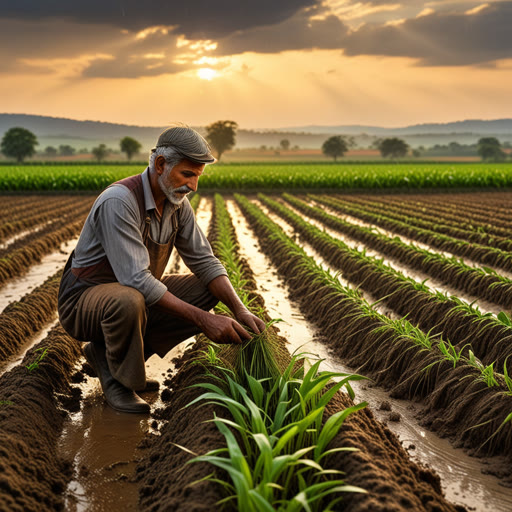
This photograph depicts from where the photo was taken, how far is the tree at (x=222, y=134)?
107312 millimetres

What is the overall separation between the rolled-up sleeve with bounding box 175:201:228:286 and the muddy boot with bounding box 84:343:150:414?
911 millimetres

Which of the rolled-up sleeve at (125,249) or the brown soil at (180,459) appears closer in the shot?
the brown soil at (180,459)

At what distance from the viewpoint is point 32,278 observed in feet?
30.6

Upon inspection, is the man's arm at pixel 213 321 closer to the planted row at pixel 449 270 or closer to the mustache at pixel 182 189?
the mustache at pixel 182 189

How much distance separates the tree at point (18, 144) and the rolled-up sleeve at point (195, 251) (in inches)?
4196

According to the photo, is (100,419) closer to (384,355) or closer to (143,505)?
(143,505)

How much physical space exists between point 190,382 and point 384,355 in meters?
1.84

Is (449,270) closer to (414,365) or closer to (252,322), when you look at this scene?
(414,365)

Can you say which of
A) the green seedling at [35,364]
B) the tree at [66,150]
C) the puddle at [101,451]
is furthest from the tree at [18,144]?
the puddle at [101,451]

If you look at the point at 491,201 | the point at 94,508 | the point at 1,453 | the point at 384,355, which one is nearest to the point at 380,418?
the point at 384,355

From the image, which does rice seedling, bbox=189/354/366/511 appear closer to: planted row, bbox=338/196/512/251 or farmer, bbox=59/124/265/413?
farmer, bbox=59/124/265/413

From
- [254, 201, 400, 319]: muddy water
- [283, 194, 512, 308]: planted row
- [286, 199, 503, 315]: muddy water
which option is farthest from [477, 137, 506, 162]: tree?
[283, 194, 512, 308]: planted row

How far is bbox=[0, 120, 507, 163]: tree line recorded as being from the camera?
337ft

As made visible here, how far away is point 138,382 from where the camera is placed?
4125 millimetres
